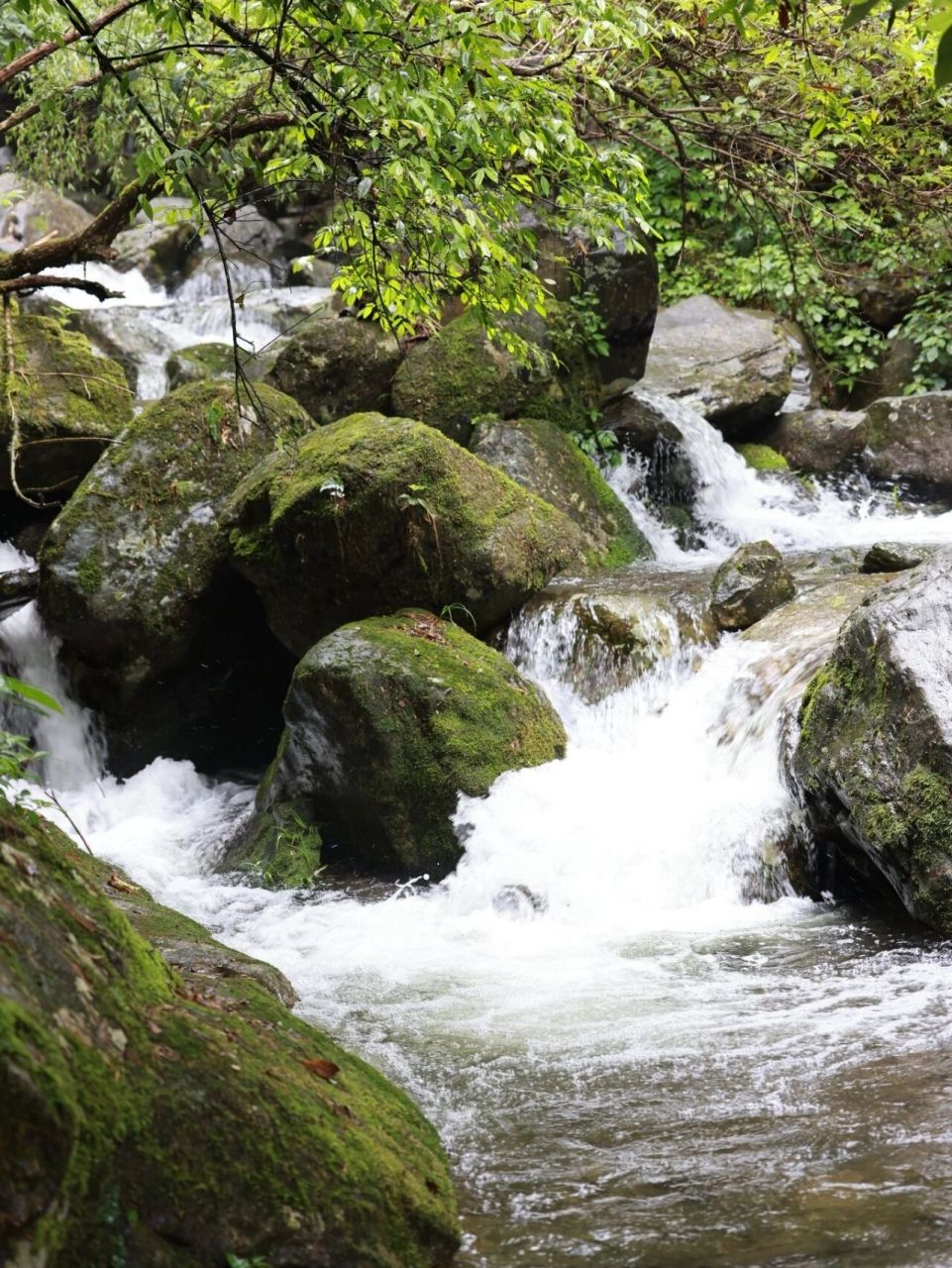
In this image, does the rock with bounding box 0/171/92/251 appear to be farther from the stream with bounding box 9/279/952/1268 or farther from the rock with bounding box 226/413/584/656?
the rock with bounding box 226/413/584/656

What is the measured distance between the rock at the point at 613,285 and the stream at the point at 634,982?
3595 mm

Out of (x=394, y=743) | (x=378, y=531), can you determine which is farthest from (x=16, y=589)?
(x=394, y=743)

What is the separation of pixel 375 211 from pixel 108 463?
424 centimetres

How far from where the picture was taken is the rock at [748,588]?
318 inches

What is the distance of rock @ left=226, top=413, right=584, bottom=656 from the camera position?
24.1 feet

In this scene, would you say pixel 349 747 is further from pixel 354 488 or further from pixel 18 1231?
pixel 18 1231

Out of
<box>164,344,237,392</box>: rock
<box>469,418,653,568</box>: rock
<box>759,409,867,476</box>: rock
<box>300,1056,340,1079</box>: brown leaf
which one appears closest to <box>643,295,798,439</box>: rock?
<box>759,409,867,476</box>: rock

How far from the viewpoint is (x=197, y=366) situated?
11891 mm

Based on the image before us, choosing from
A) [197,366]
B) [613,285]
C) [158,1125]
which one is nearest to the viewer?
[158,1125]

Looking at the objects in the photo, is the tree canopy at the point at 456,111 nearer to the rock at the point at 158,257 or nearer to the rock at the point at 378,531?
the rock at the point at 378,531

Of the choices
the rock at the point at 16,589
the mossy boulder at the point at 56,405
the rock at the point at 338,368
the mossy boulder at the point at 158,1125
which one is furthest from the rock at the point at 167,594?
the mossy boulder at the point at 158,1125

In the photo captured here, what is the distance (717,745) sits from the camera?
6.93 meters

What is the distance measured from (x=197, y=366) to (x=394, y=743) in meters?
6.69

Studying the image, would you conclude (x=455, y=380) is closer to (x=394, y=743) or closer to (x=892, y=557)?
(x=892, y=557)
